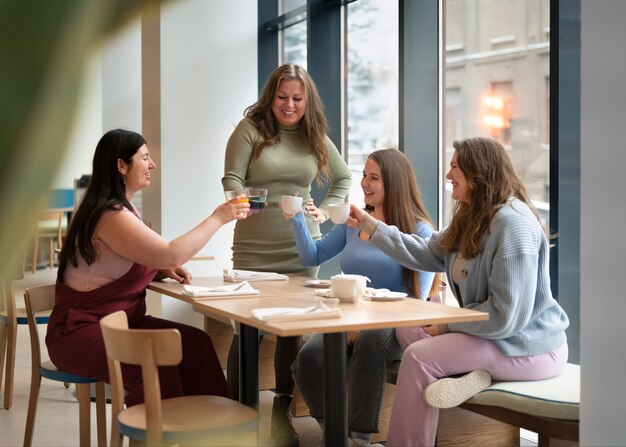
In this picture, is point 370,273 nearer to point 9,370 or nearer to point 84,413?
point 84,413

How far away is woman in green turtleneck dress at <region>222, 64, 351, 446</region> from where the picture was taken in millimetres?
3164

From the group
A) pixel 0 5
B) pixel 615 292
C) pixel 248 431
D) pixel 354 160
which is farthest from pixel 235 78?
pixel 354 160

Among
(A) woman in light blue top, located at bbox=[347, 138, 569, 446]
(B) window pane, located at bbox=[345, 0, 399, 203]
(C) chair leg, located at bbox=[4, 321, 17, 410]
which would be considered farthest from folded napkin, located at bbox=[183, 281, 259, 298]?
(B) window pane, located at bbox=[345, 0, 399, 203]

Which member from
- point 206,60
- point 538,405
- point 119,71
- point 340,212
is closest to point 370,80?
point 340,212

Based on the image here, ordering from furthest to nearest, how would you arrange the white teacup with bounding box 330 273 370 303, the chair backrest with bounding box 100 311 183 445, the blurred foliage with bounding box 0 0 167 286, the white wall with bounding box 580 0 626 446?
the white teacup with bounding box 330 273 370 303 < the chair backrest with bounding box 100 311 183 445 < the white wall with bounding box 580 0 626 446 < the blurred foliage with bounding box 0 0 167 286

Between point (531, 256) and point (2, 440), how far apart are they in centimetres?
220

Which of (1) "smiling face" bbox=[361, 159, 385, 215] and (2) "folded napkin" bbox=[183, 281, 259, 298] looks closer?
(2) "folded napkin" bbox=[183, 281, 259, 298]

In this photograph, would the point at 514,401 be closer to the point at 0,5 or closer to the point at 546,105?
the point at 546,105

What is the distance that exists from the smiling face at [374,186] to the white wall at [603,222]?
1.55 meters

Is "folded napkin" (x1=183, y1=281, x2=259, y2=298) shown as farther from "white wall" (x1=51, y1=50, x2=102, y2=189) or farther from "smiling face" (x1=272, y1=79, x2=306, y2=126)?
"white wall" (x1=51, y1=50, x2=102, y2=189)

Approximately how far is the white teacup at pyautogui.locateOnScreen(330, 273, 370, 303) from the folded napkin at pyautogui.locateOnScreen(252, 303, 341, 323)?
10.5 inches

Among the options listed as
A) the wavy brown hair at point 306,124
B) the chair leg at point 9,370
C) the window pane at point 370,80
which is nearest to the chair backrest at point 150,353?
the wavy brown hair at point 306,124

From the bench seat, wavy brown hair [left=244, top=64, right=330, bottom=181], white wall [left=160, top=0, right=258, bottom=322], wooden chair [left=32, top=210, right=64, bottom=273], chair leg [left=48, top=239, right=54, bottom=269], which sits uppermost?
wavy brown hair [left=244, top=64, right=330, bottom=181]

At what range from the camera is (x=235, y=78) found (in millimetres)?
513
